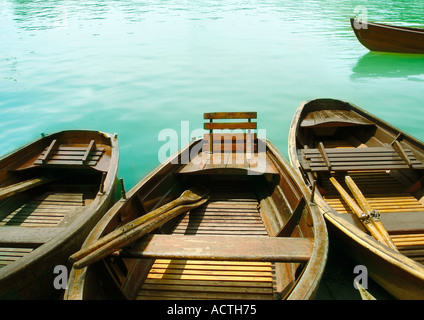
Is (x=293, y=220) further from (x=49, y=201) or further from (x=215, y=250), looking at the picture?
(x=49, y=201)

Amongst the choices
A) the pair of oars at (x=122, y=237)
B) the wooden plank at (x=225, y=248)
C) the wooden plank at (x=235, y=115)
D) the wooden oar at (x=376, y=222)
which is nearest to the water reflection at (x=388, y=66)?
the wooden plank at (x=235, y=115)

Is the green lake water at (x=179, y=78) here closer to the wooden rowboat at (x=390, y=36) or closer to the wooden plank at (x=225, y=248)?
the wooden rowboat at (x=390, y=36)

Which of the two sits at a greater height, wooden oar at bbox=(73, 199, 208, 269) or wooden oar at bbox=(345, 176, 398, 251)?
wooden oar at bbox=(73, 199, 208, 269)

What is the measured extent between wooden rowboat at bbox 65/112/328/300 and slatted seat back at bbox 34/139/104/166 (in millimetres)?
2242

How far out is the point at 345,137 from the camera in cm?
801

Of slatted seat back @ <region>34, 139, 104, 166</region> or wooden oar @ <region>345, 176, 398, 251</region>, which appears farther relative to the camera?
slatted seat back @ <region>34, 139, 104, 166</region>

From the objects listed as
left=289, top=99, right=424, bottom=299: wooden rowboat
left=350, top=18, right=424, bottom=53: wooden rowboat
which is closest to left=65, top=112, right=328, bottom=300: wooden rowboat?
left=289, top=99, right=424, bottom=299: wooden rowboat

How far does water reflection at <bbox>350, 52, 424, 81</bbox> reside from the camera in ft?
52.0

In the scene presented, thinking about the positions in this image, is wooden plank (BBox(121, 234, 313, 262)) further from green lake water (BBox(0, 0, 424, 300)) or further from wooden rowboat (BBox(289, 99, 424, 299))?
green lake water (BBox(0, 0, 424, 300))

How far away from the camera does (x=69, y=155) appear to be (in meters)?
6.21

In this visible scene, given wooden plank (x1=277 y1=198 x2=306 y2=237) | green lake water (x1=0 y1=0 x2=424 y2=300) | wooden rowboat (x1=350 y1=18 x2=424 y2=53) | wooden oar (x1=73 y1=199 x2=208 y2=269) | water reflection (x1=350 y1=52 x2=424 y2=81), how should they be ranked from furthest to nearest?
1. water reflection (x1=350 y1=52 x2=424 y2=81)
2. wooden rowboat (x1=350 y1=18 x2=424 y2=53)
3. green lake water (x1=0 y1=0 x2=424 y2=300)
4. wooden plank (x1=277 y1=198 x2=306 y2=237)
5. wooden oar (x1=73 y1=199 x2=208 y2=269)

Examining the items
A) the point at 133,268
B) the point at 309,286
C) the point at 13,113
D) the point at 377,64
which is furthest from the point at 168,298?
the point at 377,64

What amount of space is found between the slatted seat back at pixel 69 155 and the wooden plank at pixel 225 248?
3.58 m

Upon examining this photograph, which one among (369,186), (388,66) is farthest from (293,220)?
(388,66)
